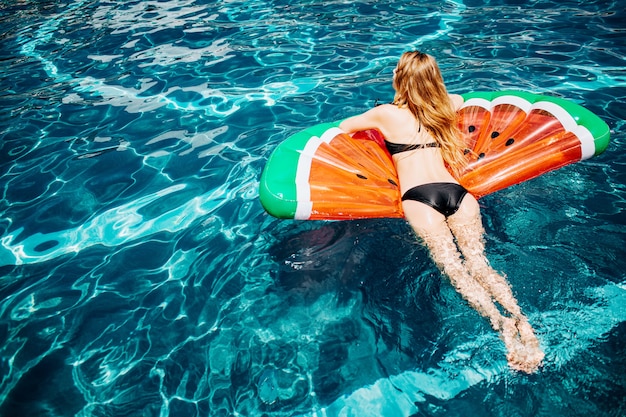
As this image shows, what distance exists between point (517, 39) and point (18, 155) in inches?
255

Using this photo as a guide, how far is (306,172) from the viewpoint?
3.01 metres

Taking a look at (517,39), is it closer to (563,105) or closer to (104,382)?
(563,105)

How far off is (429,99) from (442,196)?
67 centimetres

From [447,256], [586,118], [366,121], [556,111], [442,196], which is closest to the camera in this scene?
[447,256]

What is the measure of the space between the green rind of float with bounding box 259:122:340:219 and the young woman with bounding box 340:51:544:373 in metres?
0.43

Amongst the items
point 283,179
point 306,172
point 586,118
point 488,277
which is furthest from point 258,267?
point 586,118

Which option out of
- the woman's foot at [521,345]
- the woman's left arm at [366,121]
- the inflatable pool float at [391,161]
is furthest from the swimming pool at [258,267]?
the woman's left arm at [366,121]

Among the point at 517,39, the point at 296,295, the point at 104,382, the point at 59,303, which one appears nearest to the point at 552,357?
the point at 296,295

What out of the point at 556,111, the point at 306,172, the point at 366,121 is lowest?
the point at 306,172

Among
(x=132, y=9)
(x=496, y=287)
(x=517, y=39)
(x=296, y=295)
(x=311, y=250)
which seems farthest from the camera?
(x=132, y=9)

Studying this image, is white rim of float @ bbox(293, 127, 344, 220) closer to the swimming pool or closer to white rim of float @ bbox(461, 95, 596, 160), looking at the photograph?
the swimming pool

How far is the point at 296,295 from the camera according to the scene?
274cm

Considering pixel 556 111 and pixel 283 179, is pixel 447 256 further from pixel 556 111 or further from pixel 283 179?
pixel 556 111

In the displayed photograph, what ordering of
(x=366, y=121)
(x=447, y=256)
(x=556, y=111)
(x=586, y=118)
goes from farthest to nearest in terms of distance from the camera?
1. (x=556, y=111)
2. (x=586, y=118)
3. (x=366, y=121)
4. (x=447, y=256)
